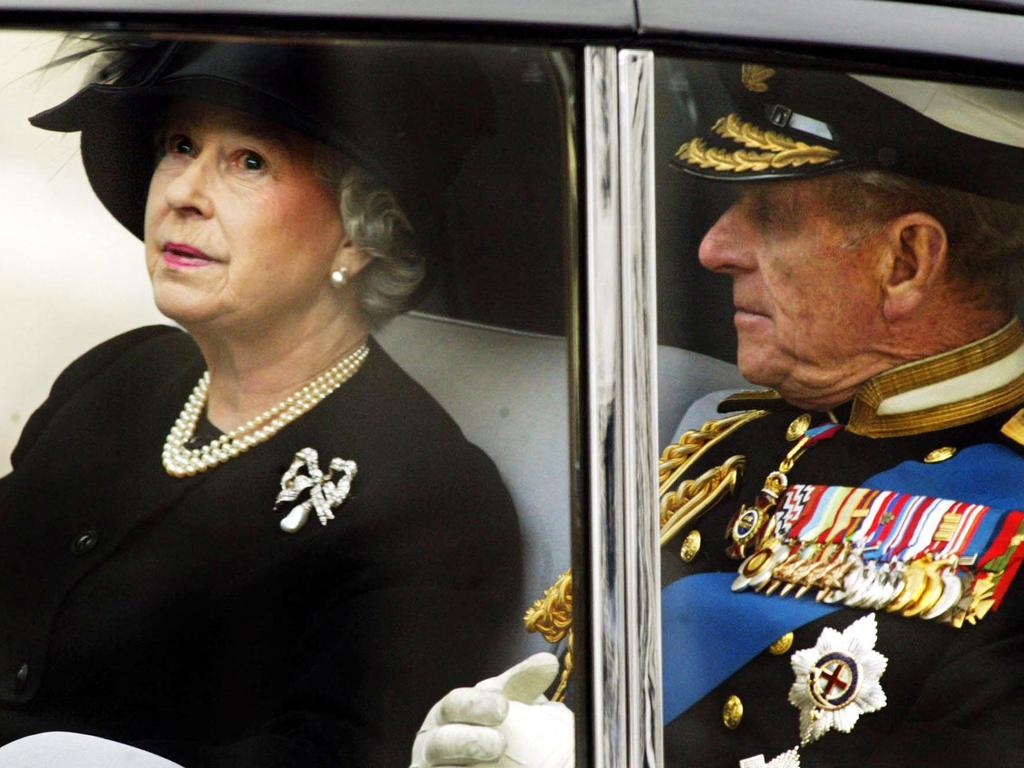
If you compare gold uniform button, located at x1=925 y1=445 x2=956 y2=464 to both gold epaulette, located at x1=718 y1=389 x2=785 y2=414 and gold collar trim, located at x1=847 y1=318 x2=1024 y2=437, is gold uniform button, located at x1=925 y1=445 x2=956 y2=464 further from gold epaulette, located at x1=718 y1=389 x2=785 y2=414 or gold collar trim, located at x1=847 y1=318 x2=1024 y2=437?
gold epaulette, located at x1=718 y1=389 x2=785 y2=414

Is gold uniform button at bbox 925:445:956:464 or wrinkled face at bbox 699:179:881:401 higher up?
wrinkled face at bbox 699:179:881:401

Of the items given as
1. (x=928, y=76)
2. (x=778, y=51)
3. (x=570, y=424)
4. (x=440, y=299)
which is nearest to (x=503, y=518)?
(x=570, y=424)

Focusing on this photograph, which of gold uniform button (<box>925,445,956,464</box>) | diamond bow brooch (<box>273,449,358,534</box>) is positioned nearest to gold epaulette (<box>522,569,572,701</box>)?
diamond bow brooch (<box>273,449,358,534</box>)

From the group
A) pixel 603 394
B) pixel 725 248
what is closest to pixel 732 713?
pixel 603 394

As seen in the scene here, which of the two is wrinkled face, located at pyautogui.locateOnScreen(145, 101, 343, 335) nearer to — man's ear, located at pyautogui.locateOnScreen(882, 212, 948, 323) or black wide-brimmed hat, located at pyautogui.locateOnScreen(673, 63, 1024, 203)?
black wide-brimmed hat, located at pyautogui.locateOnScreen(673, 63, 1024, 203)

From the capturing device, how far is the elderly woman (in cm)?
150

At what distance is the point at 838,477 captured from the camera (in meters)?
1.67

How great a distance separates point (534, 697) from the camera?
157cm

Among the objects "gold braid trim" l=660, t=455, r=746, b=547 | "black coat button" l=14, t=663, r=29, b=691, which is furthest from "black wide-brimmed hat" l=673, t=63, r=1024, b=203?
"black coat button" l=14, t=663, r=29, b=691

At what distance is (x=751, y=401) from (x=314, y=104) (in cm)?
61

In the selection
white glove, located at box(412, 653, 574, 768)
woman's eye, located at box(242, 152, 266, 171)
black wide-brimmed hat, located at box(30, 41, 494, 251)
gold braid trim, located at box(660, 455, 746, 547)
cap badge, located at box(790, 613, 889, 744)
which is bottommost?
white glove, located at box(412, 653, 574, 768)

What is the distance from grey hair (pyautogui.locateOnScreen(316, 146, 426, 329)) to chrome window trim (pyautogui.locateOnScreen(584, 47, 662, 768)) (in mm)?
204

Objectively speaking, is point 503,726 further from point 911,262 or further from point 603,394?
point 911,262

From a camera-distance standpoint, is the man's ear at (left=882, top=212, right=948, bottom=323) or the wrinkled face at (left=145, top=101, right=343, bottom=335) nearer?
the wrinkled face at (left=145, top=101, right=343, bottom=335)
